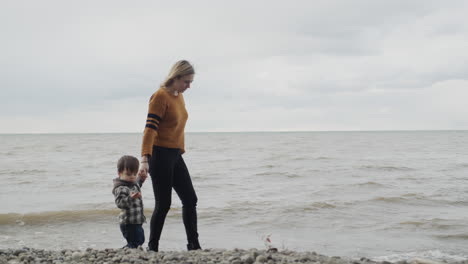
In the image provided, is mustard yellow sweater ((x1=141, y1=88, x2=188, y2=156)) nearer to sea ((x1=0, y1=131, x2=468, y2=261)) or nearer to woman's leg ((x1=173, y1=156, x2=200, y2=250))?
woman's leg ((x1=173, y1=156, x2=200, y2=250))

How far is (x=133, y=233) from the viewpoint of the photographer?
4812 millimetres

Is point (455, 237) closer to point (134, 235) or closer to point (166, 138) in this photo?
point (134, 235)

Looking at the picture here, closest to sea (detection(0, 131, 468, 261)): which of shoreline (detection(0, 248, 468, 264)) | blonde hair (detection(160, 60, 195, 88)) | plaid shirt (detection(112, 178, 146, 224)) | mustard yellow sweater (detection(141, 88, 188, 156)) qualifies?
shoreline (detection(0, 248, 468, 264))

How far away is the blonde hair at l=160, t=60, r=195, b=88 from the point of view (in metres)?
4.29

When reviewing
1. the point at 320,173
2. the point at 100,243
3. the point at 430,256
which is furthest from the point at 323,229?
the point at 320,173

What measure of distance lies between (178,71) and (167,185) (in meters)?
1.15

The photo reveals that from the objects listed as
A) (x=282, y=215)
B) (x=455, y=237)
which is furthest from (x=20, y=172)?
(x=455, y=237)

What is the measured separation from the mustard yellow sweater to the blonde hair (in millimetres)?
88

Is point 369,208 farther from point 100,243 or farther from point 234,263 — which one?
point 234,263

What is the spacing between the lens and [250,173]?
18188mm

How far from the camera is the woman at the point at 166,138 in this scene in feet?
13.9

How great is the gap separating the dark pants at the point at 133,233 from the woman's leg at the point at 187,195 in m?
0.54

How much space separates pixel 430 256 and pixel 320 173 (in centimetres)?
1154

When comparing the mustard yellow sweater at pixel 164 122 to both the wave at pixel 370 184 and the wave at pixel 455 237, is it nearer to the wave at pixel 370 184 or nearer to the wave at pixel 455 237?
the wave at pixel 455 237
